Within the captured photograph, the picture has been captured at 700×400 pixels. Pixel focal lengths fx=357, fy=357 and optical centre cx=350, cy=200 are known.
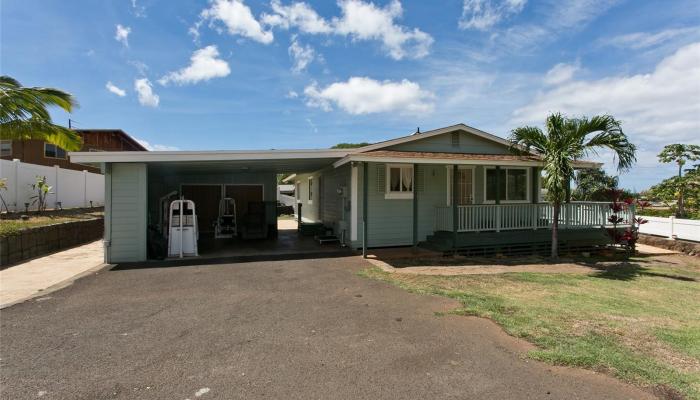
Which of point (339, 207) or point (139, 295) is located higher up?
point (339, 207)

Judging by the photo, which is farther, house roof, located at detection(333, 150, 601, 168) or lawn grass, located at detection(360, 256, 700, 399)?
house roof, located at detection(333, 150, 601, 168)

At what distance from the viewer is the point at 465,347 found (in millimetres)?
3979

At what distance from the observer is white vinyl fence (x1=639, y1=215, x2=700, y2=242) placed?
11.9m

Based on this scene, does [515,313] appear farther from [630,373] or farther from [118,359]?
[118,359]

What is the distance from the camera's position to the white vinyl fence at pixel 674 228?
1191 cm

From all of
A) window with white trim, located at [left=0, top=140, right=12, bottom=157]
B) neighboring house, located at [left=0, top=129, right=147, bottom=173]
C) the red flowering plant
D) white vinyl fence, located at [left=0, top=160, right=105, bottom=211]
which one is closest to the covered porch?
the red flowering plant

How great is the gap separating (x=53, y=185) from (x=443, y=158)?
630 inches

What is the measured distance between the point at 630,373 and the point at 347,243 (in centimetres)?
835

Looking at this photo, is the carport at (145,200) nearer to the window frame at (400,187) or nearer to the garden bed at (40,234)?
the window frame at (400,187)

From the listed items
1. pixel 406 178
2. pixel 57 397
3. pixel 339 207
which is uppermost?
pixel 406 178

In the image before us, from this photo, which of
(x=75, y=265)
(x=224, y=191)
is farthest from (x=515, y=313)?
(x=224, y=191)

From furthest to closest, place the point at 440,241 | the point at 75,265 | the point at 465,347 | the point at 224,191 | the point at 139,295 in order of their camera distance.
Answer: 1. the point at 224,191
2. the point at 440,241
3. the point at 75,265
4. the point at 139,295
5. the point at 465,347

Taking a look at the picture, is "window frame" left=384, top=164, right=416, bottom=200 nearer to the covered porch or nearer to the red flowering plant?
the covered porch

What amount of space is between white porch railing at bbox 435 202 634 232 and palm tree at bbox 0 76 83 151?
1179 centimetres
